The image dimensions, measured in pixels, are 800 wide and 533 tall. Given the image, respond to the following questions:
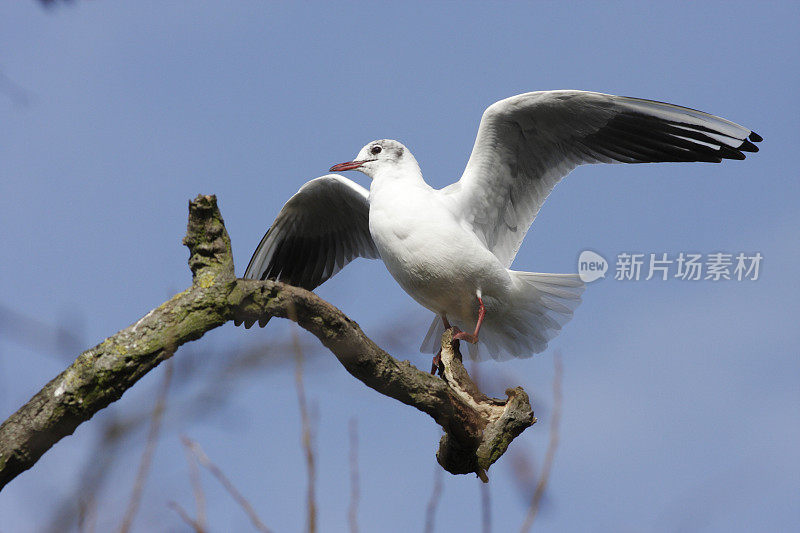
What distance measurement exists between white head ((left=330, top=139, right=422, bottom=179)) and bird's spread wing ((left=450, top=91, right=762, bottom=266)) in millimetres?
376

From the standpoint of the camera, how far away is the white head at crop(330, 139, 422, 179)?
5.76 meters

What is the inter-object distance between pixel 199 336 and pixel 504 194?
2.91m

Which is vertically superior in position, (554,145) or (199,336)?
(554,145)

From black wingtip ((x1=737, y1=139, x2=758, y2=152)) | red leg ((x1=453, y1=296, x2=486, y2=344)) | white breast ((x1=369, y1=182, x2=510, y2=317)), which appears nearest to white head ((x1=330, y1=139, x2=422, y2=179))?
white breast ((x1=369, y1=182, x2=510, y2=317))

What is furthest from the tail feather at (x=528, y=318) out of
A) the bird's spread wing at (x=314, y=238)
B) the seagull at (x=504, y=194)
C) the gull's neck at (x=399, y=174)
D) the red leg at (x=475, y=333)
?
the bird's spread wing at (x=314, y=238)

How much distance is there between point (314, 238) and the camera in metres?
6.68

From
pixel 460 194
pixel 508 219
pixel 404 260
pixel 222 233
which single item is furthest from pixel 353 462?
pixel 508 219

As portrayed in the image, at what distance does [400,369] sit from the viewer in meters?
4.09

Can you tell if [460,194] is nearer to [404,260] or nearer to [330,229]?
[404,260]

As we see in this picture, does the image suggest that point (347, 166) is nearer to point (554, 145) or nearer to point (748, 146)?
point (554, 145)

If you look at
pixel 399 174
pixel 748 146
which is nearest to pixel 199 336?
pixel 399 174

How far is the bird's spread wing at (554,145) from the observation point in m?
5.55

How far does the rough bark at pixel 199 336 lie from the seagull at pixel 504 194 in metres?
0.85

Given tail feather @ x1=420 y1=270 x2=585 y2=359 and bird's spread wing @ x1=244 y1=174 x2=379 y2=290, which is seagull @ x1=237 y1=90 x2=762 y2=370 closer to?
tail feather @ x1=420 y1=270 x2=585 y2=359
